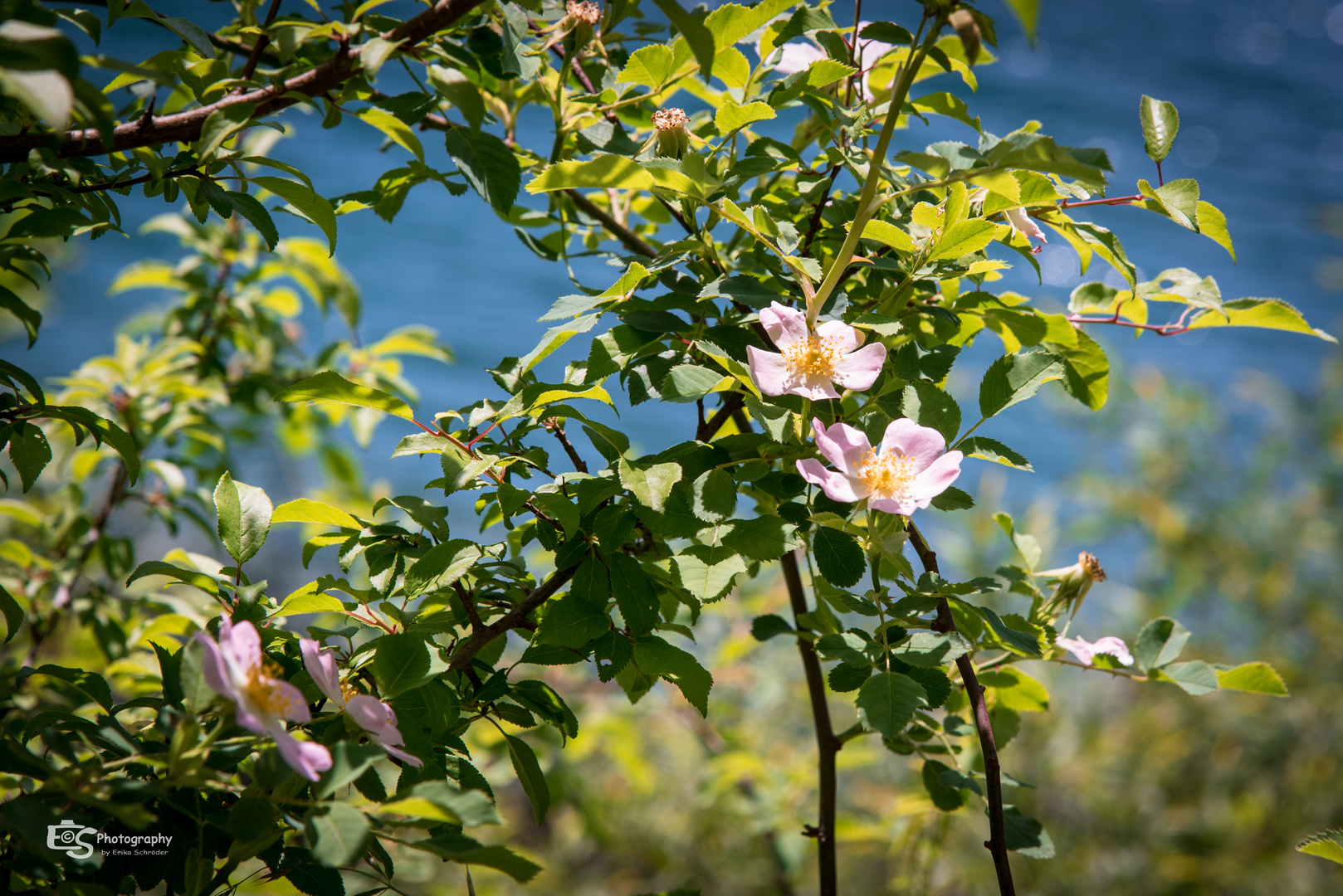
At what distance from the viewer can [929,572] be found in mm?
468

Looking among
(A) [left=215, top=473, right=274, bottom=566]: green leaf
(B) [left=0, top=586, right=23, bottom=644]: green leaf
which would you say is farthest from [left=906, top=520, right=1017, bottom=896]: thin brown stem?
(B) [left=0, top=586, right=23, bottom=644]: green leaf

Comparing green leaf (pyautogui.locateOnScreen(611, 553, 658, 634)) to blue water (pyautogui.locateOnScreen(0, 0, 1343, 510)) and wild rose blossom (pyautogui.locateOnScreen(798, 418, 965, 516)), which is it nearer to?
wild rose blossom (pyautogui.locateOnScreen(798, 418, 965, 516))

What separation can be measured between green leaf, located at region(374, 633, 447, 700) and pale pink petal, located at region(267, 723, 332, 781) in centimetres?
6

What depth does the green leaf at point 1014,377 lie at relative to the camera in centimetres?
47

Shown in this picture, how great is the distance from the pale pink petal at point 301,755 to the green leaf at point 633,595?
157 mm

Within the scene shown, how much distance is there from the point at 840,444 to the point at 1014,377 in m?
0.13

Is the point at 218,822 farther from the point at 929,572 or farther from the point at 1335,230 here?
the point at 1335,230

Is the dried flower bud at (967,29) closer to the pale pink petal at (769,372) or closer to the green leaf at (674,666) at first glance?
the pale pink petal at (769,372)

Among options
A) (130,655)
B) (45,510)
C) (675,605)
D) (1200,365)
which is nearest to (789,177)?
(675,605)

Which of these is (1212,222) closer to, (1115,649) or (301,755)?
(1115,649)

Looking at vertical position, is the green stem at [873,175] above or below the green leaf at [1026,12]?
above

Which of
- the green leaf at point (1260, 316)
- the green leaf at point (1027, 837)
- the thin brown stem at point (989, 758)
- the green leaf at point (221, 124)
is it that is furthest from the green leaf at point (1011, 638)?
the green leaf at point (221, 124)

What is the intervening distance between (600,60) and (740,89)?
0.18 m

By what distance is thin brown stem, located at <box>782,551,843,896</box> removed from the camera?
60cm
